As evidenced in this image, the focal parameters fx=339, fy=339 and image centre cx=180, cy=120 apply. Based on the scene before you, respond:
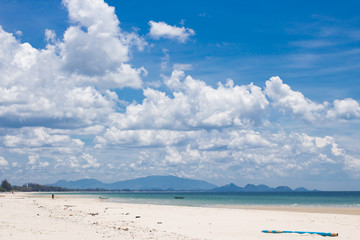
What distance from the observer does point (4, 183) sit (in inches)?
7844

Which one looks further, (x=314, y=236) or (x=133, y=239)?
(x=314, y=236)

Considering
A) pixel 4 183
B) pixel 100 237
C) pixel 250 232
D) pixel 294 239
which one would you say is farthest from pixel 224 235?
pixel 4 183

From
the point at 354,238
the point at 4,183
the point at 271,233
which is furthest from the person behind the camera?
the point at 4,183

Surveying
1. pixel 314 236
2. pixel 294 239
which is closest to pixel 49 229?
pixel 294 239

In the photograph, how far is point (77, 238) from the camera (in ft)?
53.9

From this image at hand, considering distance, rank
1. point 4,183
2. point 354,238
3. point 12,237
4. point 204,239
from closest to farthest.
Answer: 1. point 12,237
2. point 204,239
3. point 354,238
4. point 4,183

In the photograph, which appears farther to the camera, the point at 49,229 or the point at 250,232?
the point at 250,232

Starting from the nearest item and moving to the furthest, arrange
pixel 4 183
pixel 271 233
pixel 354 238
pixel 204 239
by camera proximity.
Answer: pixel 204 239
pixel 354 238
pixel 271 233
pixel 4 183

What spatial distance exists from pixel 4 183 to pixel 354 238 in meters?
215

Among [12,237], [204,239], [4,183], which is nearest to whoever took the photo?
[12,237]

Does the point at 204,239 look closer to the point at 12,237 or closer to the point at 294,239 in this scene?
the point at 294,239

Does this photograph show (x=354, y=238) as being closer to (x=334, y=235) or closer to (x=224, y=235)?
(x=334, y=235)

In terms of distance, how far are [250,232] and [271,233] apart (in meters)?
1.26

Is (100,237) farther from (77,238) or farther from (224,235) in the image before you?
(224,235)
